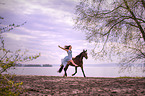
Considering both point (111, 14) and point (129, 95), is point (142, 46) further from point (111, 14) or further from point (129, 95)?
point (129, 95)

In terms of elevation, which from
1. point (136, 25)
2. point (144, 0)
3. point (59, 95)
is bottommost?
point (59, 95)

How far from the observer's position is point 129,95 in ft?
24.1

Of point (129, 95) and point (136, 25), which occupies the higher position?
point (136, 25)

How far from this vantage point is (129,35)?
562 inches

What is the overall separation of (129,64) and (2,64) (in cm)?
1193

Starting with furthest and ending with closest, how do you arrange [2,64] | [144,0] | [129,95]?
[144,0], [129,95], [2,64]

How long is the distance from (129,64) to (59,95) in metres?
9.18

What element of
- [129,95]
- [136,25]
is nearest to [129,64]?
[136,25]

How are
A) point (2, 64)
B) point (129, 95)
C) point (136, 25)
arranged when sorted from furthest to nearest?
point (136, 25) < point (129, 95) < point (2, 64)

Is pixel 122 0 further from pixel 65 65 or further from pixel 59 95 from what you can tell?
pixel 59 95

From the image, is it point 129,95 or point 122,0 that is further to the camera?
point 122,0

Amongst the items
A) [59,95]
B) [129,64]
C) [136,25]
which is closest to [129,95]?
[59,95]

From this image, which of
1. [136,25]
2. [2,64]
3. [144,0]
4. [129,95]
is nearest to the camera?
[2,64]

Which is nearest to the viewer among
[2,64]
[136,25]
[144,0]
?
[2,64]
